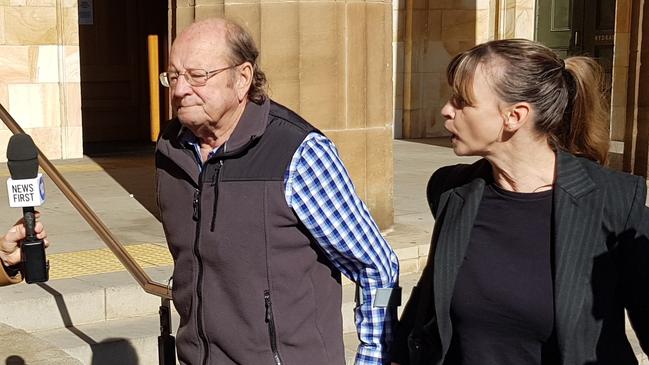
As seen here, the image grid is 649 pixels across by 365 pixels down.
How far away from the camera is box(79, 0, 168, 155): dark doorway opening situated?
46.5 feet

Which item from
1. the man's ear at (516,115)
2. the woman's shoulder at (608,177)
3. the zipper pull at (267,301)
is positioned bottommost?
the zipper pull at (267,301)

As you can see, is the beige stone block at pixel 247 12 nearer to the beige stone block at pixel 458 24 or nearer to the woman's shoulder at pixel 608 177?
the woman's shoulder at pixel 608 177

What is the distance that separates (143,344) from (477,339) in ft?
10.2

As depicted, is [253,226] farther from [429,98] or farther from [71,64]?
[429,98]

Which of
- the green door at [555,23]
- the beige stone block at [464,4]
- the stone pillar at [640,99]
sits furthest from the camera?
the beige stone block at [464,4]

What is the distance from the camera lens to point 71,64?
1227 cm

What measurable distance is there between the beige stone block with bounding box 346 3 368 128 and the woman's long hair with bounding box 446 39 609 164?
15.6ft

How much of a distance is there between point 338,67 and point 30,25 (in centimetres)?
574

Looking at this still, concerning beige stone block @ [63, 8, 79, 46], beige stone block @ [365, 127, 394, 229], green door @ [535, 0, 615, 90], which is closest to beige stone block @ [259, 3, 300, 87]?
beige stone block @ [365, 127, 394, 229]

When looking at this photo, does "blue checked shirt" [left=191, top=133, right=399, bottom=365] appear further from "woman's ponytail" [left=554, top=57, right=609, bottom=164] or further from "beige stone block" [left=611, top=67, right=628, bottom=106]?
Result: "beige stone block" [left=611, top=67, right=628, bottom=106]

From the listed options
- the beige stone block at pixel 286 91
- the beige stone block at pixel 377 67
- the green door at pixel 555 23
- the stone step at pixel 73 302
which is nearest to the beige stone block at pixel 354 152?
the beige stone block at pixel 377 67

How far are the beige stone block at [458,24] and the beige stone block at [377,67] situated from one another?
7753 mm

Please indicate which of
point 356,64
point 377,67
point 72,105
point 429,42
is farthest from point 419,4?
point 356,64

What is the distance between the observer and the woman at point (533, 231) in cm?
261
